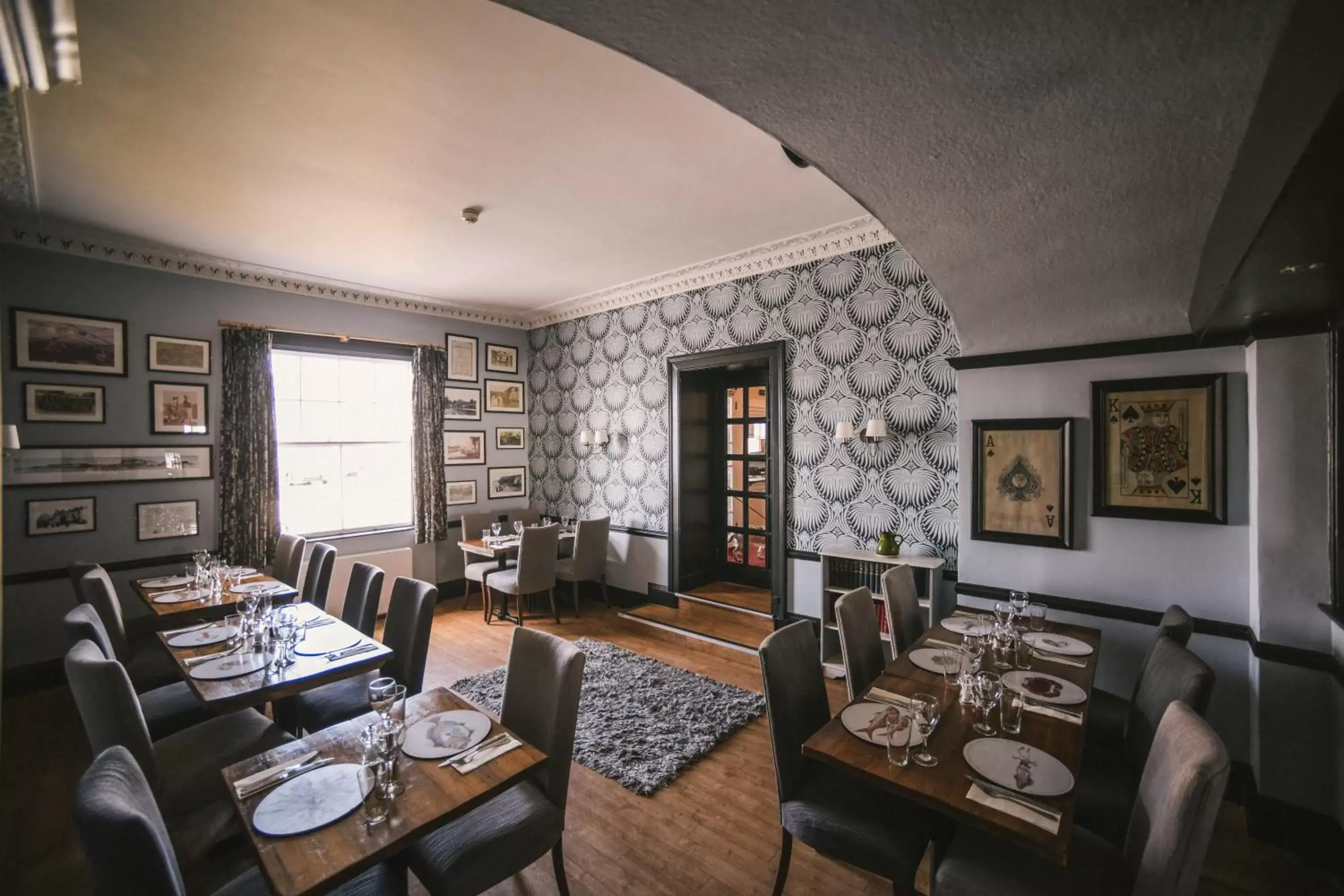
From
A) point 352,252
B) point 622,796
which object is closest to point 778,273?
point 352,252

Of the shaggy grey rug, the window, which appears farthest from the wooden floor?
the window

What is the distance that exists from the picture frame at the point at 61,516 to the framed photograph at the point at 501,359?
337 cm

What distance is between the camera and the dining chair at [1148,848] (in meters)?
1.20

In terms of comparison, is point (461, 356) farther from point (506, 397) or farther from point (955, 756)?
point (955, 756)

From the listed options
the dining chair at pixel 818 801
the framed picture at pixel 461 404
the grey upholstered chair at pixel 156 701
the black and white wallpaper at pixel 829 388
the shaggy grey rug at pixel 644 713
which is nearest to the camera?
the dining chair at pixel 818 801

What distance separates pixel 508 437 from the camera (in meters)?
6.44

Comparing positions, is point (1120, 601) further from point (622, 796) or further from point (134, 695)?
point (134, 695)

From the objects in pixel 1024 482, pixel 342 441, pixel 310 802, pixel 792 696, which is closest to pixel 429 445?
pixel 342 441

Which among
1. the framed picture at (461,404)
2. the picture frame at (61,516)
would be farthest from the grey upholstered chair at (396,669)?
the framed picture at (461,404)

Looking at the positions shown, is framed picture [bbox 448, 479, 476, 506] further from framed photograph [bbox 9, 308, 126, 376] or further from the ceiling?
framed photograph [bbox 9, 308, 126, 376]

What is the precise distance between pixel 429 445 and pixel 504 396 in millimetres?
1102

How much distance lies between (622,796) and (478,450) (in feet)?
14.3

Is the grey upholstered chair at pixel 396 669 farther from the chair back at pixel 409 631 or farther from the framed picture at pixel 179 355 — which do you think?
the framed picture at pixel 179 355

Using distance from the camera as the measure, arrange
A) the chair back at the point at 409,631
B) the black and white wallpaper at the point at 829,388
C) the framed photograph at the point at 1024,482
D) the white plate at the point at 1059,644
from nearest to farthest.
Result: the white plate at the point at 1059,644
the chair back at the point at 409,631
the framed photograph at the point at 1024,482
the black and white wallpaper at the point at 829,388
